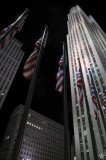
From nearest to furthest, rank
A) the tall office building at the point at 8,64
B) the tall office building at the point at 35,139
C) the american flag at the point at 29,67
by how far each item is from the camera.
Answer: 1. the american flag at the point at 29,67
2. the tall office building at the point at 8,64
3. the tall office building at the point at 35,139

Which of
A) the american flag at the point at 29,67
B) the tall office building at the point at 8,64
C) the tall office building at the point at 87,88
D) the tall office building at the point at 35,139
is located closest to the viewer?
the american flag at the point at 29,67

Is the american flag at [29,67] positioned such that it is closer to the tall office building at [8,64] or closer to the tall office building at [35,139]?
the tall office building at [8,64]

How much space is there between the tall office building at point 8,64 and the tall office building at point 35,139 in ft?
153

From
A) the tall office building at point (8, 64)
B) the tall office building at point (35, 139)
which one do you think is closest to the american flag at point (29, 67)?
the tall office building at point (8, 64)

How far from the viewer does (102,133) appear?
37000 millimetres

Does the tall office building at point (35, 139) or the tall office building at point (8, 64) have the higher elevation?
the tall office building at point (8, 64)

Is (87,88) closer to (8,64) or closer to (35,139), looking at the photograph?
(8,64)

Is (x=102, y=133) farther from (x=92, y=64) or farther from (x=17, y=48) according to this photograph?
(x=17, y=48)

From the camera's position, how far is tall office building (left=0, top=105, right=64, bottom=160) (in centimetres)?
10303

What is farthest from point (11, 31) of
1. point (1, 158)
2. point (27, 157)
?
point (1, 158)

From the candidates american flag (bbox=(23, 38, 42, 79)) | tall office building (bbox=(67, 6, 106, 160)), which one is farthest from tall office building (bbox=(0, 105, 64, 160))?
american flag (bbox=(23, 38, 42, 79))

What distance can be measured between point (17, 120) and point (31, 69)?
112917mm

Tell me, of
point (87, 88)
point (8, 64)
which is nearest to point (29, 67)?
point (87, 88)

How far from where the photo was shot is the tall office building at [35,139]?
103025mm
